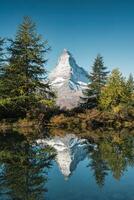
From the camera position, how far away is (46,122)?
43.9 meters

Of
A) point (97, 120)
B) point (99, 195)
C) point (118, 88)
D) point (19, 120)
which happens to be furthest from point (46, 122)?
point (99, 195)

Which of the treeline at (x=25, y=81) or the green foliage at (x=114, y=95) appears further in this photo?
the green foliage at (x=114, y=95)

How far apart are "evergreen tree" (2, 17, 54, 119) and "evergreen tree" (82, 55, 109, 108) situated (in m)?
22.9

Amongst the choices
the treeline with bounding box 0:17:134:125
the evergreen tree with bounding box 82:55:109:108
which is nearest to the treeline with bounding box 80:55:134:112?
the evergreen tree with bounding box 82:55:109:108

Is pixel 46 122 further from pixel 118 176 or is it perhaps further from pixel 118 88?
pixel 118 176

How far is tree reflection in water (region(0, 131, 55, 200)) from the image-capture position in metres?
9.76

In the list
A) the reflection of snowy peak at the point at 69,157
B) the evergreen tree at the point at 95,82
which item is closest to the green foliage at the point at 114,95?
the evergreen tree at the point at 95,82

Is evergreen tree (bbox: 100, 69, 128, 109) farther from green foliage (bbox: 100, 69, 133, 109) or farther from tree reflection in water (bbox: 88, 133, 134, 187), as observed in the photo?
tree reflection in water (bbox: 88, 133, 134, 187)

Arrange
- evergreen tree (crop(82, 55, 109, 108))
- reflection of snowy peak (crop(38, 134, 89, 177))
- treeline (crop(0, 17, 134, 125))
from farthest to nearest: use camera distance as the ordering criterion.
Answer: evergreen tree (crop(82, 55, 109, 108)) → treeline (crop(0, 17, 134, 125)) → reflection of snowy peak (crop(38, 134, 89, 177))

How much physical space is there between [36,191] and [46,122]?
111 feet

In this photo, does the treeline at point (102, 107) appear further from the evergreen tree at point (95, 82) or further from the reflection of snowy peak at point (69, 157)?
the reflection of snowy peak at point (69, 157)

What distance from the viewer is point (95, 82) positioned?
71.3 meters

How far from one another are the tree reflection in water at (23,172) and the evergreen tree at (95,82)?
161 ft

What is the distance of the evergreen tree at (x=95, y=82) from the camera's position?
226 ft
